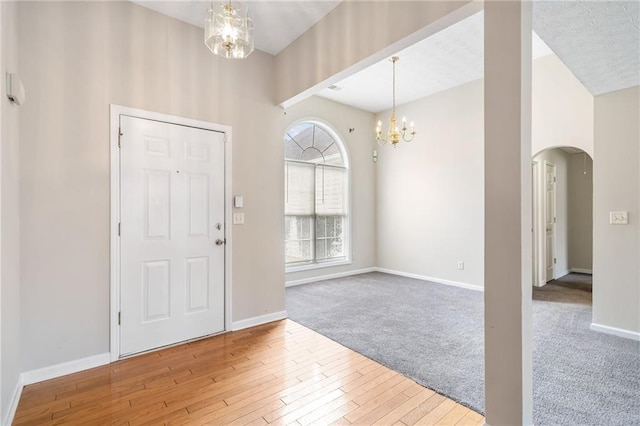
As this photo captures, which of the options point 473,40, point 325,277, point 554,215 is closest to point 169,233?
point 325,277

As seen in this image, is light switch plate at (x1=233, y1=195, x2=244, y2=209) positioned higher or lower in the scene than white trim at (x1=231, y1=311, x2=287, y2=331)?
higher

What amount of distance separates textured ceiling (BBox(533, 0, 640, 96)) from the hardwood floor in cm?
255

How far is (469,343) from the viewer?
2840 mm

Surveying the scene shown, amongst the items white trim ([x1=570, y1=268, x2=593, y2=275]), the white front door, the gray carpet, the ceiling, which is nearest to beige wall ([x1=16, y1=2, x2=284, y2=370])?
the white front door

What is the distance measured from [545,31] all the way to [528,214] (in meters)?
1.46

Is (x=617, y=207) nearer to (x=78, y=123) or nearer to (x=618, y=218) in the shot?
(x=618, y=218)

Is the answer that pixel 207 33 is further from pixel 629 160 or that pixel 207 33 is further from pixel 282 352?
pixel 629 160

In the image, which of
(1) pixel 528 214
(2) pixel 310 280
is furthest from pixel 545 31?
(2) pixel 310 280

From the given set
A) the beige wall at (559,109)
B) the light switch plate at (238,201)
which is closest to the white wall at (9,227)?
the light switch plate at (238,201)

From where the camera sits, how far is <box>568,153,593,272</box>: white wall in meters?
6.11

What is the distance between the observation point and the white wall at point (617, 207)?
2.95 metres

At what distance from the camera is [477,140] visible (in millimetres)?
4836

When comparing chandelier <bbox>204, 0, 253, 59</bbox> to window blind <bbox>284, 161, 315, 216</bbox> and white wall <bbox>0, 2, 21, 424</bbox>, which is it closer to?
white wall <bbox>0, 2, 21, 424</bbox>

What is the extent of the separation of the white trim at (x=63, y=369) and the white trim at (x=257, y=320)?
112 cm
